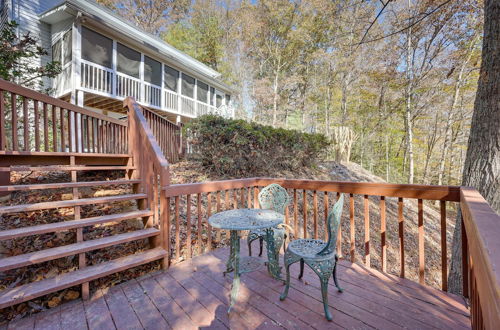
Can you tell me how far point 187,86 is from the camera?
36.0ft

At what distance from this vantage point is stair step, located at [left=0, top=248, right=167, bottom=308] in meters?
1.67

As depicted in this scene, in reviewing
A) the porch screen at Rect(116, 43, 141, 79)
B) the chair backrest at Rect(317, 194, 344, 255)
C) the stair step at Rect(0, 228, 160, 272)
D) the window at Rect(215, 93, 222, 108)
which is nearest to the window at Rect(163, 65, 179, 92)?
the porch screen at Rect(116, 43, 141, 79)

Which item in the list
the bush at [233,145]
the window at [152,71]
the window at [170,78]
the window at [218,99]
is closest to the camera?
the bush at [233,145]

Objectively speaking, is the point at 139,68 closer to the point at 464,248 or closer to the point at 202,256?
the point at 202,256

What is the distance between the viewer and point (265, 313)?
1.74m

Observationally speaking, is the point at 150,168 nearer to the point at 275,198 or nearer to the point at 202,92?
the point at 275,198

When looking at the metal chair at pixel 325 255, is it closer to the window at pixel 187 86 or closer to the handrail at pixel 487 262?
the handrail at pixel 487 262

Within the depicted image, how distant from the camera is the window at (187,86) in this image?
35.2ft

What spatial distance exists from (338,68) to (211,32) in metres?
9.55

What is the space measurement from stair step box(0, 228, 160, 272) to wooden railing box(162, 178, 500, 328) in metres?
0.32

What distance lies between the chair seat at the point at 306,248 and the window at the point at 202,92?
11.1 metres

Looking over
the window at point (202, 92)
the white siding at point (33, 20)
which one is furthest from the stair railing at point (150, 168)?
the window at point (202, 92)

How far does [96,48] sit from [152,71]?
2143 mm

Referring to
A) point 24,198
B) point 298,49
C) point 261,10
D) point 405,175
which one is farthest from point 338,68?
point 24,198
